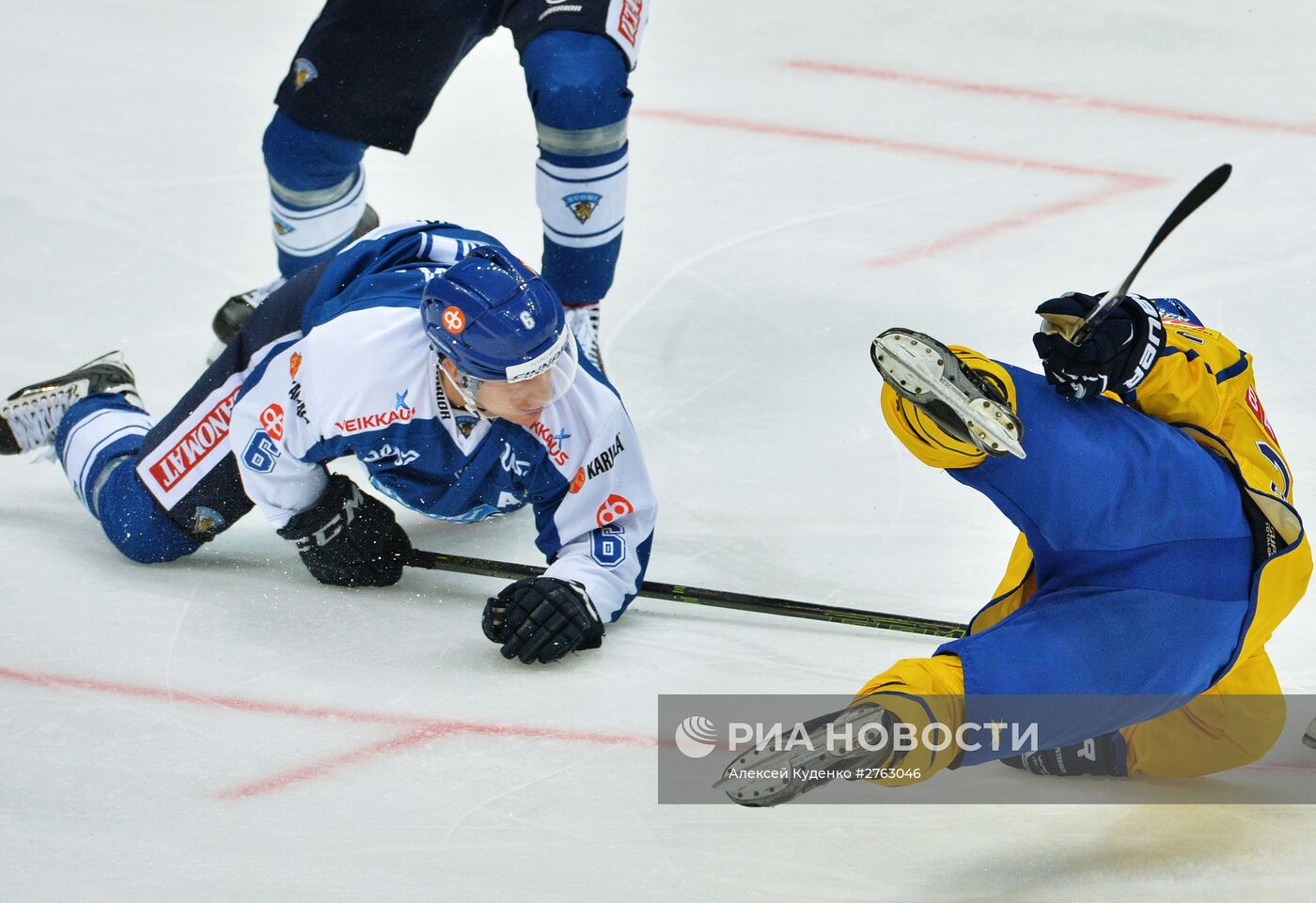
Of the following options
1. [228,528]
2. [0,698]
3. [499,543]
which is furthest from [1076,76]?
[0,698]

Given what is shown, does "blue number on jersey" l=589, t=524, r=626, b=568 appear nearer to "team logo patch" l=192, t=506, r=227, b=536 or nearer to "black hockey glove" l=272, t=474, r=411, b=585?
"black hockey glove" l=272, t=474, r=411, b=585

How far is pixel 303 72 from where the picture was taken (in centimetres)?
323

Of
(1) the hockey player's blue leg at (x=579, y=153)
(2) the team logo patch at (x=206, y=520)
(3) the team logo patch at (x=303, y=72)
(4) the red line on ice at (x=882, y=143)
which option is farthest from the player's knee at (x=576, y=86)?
(4) the red line on ice at (x=882, y=143)

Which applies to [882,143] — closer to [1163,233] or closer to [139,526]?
[139,526]

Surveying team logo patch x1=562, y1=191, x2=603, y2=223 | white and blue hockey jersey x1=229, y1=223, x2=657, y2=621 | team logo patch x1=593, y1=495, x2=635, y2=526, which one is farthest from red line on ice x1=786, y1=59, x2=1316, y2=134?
team logo patch x1=593, y1=495, x2=635, y2=526

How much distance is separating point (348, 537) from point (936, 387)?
1.22 metres

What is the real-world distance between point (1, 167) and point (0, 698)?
2.43 meters

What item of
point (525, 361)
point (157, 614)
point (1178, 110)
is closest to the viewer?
point (525, 361)

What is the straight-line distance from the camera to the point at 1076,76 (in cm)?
503

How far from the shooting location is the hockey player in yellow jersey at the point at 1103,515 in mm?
1936

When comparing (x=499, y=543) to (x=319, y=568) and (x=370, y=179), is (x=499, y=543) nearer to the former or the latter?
(x=319, y=568)

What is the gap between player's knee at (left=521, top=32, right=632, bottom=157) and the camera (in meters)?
3.02

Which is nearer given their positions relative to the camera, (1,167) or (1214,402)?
(1214,402)

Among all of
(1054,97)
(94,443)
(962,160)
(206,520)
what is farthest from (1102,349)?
(1054,97)
